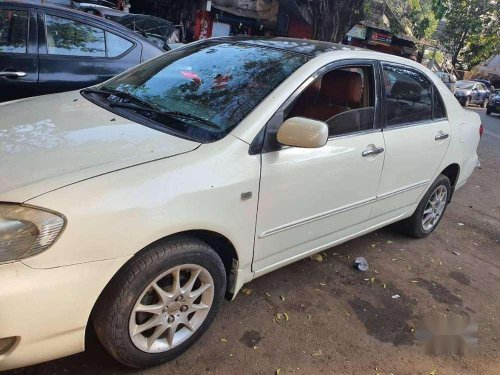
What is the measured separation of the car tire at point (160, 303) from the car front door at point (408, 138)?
163 centimetres

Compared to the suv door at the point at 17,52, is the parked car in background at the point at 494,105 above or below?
below

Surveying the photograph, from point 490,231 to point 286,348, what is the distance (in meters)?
3.46

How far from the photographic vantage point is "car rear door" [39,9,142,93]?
4.65 metres

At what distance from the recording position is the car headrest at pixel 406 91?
3.57m

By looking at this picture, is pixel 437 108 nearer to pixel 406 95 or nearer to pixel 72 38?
pixel 406 95

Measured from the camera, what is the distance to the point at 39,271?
6.03ft

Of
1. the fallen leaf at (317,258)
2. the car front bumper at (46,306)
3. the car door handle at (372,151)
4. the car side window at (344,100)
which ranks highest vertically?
the car side window at (344,100)

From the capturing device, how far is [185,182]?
221 centimetres

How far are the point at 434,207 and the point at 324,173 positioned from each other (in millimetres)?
2084

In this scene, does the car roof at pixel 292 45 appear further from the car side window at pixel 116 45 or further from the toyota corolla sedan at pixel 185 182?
the car side window at pixel 116 45

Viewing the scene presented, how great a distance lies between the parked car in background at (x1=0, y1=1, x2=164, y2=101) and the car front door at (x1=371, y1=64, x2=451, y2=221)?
2.92 m

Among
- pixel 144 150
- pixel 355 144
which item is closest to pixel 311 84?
pixel 355 144

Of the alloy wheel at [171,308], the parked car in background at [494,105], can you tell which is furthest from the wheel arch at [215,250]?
the parked car in background at [494,105]

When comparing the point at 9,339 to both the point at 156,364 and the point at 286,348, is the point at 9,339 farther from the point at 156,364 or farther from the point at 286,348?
the point at 286,348
